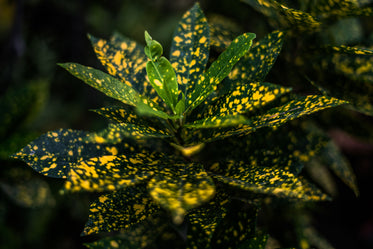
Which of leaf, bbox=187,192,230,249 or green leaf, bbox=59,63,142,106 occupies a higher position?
green leaf, bbox=59,63,142,106

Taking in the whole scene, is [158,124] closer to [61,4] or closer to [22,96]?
[22,96]

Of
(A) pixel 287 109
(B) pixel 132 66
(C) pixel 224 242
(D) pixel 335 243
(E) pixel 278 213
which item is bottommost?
(D) pixel 335 243

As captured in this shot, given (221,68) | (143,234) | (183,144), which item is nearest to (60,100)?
(143,234)

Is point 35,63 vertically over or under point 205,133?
over

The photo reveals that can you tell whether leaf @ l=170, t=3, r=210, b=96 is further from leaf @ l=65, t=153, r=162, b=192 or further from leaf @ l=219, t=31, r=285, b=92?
leaf @ l=65, t=153, r=162, b=192

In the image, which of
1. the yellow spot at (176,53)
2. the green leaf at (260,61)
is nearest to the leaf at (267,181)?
the green leaf at (260,61)

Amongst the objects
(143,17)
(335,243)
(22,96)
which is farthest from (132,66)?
(335,243)

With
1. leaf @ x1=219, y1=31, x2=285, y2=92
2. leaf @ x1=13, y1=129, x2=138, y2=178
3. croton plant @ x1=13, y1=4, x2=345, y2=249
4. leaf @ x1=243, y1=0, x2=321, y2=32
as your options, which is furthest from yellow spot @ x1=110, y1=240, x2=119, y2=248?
leaf @ x1=243, y1=0, x2=321, y2=32
